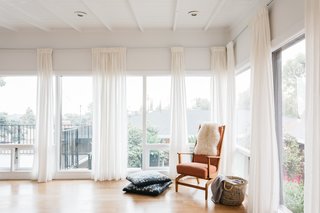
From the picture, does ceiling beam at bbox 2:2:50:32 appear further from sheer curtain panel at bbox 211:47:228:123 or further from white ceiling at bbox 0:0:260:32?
sheer curtain panel at bbox 211:47:228:123

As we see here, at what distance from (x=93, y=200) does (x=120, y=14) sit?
2.90 m

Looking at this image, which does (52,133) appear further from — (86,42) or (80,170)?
(86,42)

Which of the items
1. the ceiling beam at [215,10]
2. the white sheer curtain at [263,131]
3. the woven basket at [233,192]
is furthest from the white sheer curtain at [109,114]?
the white sheer curtain at [263,131]

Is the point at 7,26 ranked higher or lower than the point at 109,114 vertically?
higher

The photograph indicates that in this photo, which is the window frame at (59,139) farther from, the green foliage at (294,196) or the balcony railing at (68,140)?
the green foliage at (294,196)

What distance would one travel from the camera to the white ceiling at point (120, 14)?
11.0ft

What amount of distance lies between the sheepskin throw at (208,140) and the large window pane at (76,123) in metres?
2.15

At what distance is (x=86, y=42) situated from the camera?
455 centimetres

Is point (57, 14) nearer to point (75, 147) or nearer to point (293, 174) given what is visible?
point (75, 147)

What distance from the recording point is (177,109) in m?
4.43

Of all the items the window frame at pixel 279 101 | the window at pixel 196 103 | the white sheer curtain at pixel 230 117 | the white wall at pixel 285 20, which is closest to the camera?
the white wall at pixel 285 20

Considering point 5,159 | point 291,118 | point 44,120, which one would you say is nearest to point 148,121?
point 44,120

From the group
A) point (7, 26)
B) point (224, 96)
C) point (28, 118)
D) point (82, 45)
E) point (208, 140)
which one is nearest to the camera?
point (208, 140)

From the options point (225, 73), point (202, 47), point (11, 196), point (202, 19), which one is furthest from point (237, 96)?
point (11, 196)
